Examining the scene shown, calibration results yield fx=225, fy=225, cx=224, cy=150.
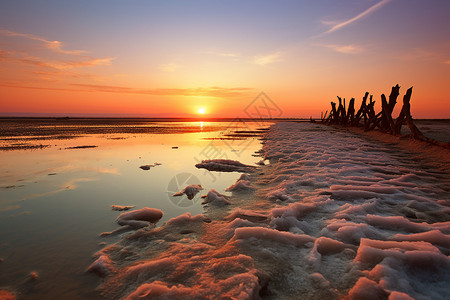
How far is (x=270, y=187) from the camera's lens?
570 centimetres

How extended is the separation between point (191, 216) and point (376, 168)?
5923 mm

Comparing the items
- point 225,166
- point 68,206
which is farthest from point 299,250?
point 225,166

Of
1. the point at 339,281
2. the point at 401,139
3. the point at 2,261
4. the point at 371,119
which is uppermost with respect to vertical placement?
the point at 371,119

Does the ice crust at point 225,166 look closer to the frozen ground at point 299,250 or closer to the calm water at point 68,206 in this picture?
the calm water at point 68,206

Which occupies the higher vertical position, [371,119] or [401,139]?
[371,119]

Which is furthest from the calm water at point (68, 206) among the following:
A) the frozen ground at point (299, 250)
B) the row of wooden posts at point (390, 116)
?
the row of wooden posts at point (390, 116)

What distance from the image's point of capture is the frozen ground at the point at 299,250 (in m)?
2.10

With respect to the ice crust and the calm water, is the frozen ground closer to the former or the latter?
the calm water

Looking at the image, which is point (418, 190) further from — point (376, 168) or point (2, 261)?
point (2, 261)

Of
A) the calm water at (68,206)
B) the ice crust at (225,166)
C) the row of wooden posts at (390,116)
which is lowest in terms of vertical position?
the calm water at (68,206)

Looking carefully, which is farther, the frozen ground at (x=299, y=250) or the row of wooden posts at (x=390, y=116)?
the row of wooden posts at (x=390, y=116)

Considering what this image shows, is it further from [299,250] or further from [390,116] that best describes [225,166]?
[390,116]

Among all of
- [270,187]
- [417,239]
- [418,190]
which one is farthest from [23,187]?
[418,190]

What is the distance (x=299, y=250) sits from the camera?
9.12ft
